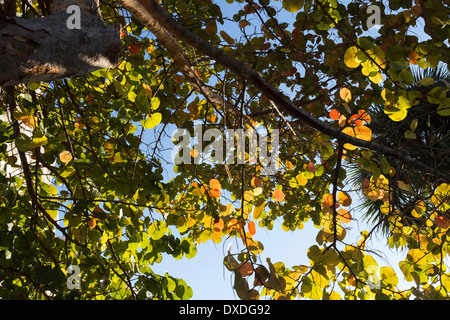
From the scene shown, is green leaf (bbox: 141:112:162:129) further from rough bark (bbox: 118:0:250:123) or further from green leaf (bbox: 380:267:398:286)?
green leaf (bbox: 380:267:398:286)

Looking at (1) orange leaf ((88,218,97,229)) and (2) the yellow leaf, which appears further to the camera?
(1) orange leaf ((88,218,97,229))

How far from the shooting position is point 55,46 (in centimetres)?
75

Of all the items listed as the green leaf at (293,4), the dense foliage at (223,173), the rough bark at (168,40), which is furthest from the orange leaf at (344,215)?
the green leaf at (293,4)

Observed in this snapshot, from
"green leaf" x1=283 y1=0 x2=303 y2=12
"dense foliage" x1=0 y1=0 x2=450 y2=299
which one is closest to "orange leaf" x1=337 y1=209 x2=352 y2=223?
"dense foliage" x1=0 y1=0 x2=450 y2=299

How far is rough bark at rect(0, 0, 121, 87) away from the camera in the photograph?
2.26 feet

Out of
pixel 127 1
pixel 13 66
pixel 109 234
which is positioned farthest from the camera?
pixel 109 234

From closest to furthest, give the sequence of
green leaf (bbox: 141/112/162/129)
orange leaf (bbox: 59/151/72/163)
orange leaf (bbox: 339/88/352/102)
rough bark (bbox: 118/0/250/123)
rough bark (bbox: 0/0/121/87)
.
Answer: rough bark (bbox: 0/0/121/87)
rough bark (bbox: 118/0/250/123)
green leaf (bbox: 141/112/162/129)
orange leaf (bbox: 339/88/352/102)
orange leaf (bbox: 59/151/72/163)

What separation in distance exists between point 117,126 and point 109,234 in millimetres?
652

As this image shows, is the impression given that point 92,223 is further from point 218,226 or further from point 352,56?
point 352,56

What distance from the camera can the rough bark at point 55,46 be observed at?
69 cm
